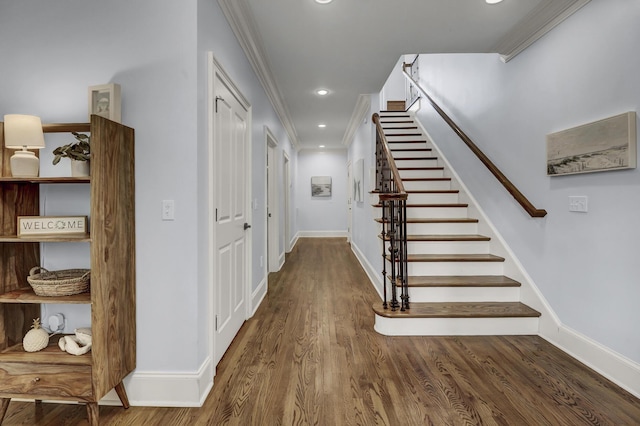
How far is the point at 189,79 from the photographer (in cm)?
180

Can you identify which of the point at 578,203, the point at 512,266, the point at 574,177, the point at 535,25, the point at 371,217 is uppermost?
the point at 535,25

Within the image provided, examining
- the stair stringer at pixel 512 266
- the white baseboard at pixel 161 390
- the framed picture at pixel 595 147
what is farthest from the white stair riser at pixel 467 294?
the white baseboard at pixel 161 390

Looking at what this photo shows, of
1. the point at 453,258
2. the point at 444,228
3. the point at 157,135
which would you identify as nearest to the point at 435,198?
the point at 444,228

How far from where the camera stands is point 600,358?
6.88 feet

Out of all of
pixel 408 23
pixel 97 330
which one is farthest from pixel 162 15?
pixel 408 23

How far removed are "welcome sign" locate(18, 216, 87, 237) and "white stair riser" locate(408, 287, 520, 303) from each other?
2.52 meters

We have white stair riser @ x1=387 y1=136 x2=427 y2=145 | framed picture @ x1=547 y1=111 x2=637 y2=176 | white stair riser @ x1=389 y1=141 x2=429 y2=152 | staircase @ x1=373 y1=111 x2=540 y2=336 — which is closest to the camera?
framed picture @ x1=547 y1=111 x2=637 y2=176

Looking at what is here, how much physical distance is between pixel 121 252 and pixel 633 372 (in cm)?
292

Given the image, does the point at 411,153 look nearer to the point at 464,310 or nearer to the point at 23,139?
the point at 464,310

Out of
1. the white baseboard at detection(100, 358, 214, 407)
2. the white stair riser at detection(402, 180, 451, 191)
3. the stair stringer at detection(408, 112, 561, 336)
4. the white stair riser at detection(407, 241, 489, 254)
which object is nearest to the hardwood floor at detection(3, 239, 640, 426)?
the white baseboard at detection(100, 358, 214, 407)

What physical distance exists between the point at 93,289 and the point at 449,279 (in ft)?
9.11

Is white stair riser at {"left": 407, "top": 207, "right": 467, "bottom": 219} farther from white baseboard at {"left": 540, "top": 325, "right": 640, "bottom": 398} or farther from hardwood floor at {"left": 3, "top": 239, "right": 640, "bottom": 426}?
white baseboard at {"left": 540, "top": 325, "right": 640, "bottom": 398}

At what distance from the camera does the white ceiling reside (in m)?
2.45

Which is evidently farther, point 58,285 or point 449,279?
point 449,279
